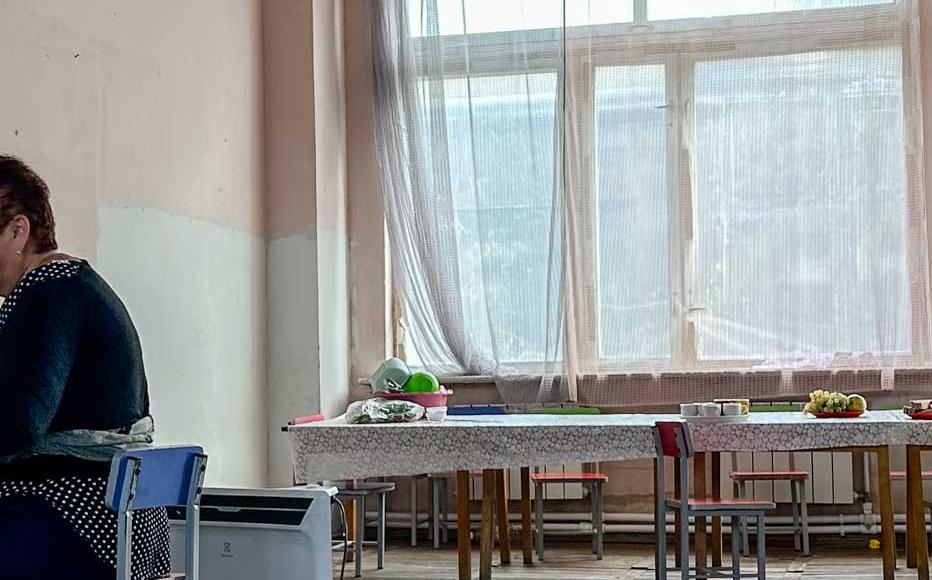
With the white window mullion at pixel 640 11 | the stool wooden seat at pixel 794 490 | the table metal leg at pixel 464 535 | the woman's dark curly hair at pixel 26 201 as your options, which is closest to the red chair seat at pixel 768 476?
the stool wooden seat at pixel 794 490

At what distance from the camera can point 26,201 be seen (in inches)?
87.8

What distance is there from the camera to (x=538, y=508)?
18.2 feet

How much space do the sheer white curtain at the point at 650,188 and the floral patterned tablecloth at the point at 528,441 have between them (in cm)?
154

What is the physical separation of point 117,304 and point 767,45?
475cm

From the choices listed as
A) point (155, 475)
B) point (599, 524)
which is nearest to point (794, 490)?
point (599, 524)

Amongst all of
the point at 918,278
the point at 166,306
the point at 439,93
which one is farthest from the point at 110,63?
the point at 918,278

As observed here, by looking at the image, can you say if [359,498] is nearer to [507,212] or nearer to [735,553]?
[735,553]

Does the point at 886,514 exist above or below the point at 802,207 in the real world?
below

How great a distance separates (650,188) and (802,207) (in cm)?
80

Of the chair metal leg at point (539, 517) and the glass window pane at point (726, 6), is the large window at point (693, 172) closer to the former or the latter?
the glass window pane at point (726, 6)

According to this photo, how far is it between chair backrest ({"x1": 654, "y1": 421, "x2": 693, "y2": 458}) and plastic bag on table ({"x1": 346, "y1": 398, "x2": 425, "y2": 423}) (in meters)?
1.04

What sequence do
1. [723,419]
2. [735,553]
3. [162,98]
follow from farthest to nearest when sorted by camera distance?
[162,98] → [723,419] → [735,553]

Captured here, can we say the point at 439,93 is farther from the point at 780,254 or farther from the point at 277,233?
the point at 780,254

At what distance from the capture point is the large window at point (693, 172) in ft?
19.7
